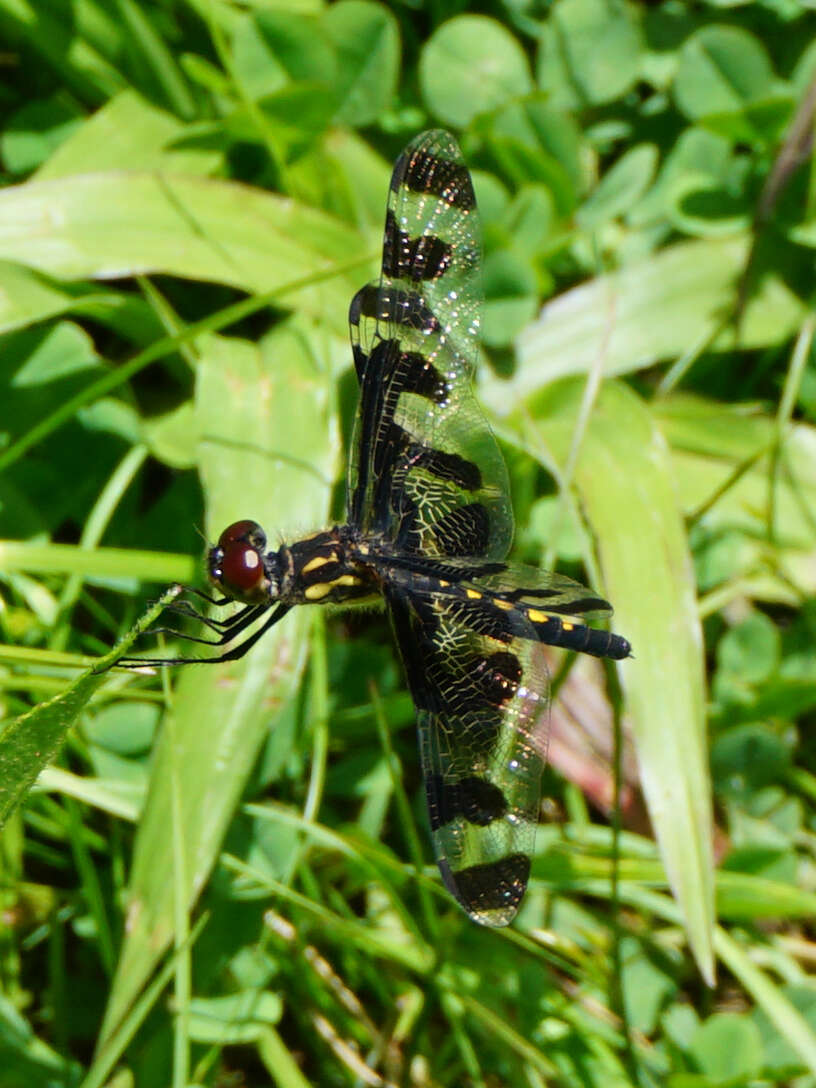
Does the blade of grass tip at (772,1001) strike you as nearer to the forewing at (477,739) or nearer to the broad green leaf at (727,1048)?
the broad green leaf at (727,1048)

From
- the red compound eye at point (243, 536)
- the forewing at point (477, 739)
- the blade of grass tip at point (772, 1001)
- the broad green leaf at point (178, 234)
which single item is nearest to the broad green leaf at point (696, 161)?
the broad green leaf at point (178, 234)

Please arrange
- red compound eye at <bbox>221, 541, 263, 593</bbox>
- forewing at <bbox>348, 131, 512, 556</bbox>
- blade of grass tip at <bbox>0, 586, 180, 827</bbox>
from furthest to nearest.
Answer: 1. forewing at <bbox>348, 131, 512, 556</bbox>
2. red compound eye at <bbox>221, 541, 263, 593</bbox>
3. blade of grass tip at <bbox>0, 586, 180, 827</bbox>

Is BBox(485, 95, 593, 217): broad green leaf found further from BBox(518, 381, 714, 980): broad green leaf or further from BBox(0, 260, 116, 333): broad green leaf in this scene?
BBox(0, 260, 116, 333): broad green leaf

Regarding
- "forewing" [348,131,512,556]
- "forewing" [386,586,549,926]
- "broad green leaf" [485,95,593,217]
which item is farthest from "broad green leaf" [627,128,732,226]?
"forewing" [386,586,549,926]

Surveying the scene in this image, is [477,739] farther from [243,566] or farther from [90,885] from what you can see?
[90,885]

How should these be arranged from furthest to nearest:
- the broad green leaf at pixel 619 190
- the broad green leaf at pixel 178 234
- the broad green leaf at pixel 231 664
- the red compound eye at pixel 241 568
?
the broad green leaf at pixel 619 190 → the broad green leaf at pixel 178 234 → the broad green leaf at pixel 231 664 → the red compound eye at pixel 241 568

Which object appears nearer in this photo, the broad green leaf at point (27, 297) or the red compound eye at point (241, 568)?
the red compound eye at point (241, 568)

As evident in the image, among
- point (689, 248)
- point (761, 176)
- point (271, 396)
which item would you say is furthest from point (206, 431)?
point (761, 176)
